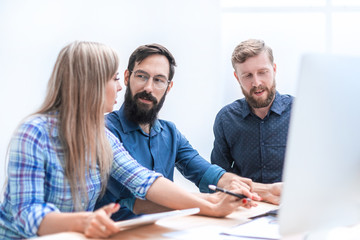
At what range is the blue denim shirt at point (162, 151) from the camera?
1.86 meters

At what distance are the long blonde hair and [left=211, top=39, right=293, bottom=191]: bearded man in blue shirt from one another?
1112mm

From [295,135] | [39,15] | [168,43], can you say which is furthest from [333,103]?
[39,15]

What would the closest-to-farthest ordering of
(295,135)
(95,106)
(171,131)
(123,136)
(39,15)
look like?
(295,135), (95,106), (123,136), (171,131), (39,15)

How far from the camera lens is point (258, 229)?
112 cm

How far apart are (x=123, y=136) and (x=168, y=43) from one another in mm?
1011

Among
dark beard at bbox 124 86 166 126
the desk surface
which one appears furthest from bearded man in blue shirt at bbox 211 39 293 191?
the desk surface

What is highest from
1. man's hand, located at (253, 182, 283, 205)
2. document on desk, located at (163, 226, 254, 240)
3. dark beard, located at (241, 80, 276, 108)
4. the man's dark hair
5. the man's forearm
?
the man's dark hair

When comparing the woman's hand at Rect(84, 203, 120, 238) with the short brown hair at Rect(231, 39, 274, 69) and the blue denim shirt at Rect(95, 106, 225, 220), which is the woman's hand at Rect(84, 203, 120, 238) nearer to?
the blue denim shirt at Rect(95, 106, 225, 220)

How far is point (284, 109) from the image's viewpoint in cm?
230

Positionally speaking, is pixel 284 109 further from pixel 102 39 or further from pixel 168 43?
pixel 102 39

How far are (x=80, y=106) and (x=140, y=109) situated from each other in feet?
2.30

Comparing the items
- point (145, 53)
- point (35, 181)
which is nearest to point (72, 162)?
point (35, 181)

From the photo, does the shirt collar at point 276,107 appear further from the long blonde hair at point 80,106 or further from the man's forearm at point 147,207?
the long blonde hair at point 80,106

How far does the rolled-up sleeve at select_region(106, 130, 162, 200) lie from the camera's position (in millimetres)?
1355
